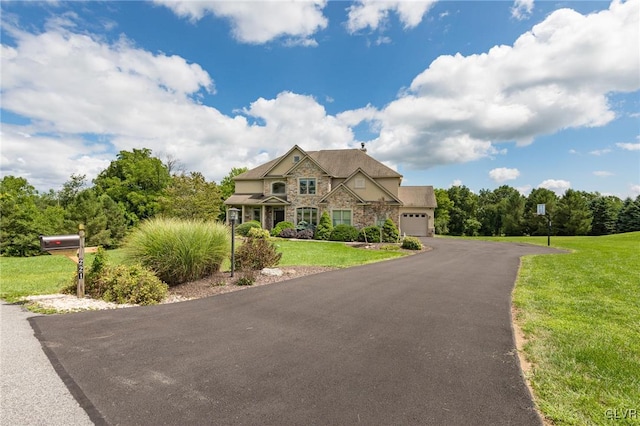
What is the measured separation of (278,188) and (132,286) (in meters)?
23.9

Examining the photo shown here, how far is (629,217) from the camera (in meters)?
41.0

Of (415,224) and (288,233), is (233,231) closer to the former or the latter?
(288,233)

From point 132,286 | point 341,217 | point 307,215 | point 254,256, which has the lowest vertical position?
point 132,286

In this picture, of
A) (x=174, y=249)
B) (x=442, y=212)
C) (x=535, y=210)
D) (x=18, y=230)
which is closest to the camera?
(x=174, y=249)

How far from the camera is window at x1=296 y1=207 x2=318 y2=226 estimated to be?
1069 inches

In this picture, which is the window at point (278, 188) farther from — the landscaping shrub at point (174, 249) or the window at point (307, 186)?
the landscaping shrub at point (174, 249)

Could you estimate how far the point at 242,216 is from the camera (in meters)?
29.8

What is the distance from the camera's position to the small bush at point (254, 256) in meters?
9.73

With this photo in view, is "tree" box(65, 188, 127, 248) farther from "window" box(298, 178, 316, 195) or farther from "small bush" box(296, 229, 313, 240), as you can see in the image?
"window" box(298, 178, 316, 195)

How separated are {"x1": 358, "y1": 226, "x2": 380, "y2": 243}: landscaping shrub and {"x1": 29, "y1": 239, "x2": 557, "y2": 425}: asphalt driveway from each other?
16.0 meters

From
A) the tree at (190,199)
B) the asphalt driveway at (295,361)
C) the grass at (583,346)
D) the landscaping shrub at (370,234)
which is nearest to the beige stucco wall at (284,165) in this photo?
the tree at (190,199)

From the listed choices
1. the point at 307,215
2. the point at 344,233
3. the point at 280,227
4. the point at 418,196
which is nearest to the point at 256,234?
the point at 344,233

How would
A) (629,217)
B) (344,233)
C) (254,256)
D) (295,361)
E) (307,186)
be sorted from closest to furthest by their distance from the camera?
(295,361) → (254,256) → (344,233) → (307,186) → (629,217)

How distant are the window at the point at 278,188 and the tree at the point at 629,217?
45.3 meters
